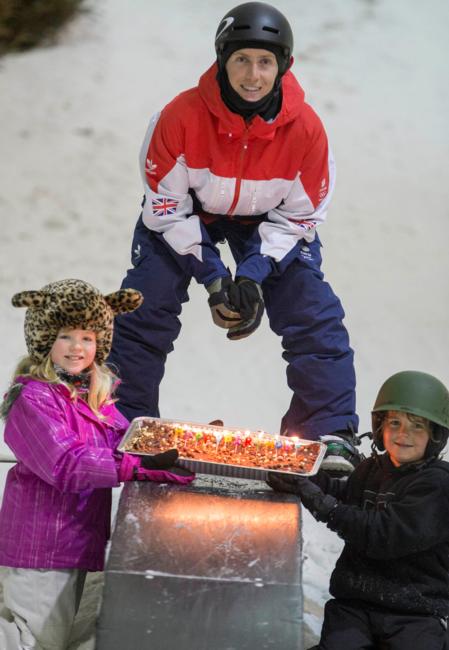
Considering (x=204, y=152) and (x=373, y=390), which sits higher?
(x=204, y=152)

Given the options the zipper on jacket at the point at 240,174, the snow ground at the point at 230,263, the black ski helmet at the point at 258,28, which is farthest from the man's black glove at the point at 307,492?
the snow ground at the point at 230,263

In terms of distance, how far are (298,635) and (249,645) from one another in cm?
14

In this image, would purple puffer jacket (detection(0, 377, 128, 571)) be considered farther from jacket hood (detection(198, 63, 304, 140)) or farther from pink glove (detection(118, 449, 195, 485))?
jacket hood (detection(198, 63, 304, 140))

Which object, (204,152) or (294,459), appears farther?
(204,152)

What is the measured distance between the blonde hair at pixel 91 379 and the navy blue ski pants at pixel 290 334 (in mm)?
585

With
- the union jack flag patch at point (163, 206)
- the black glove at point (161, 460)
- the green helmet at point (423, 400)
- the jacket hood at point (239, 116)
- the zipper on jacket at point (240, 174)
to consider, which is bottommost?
the black glove at point (161, 460)

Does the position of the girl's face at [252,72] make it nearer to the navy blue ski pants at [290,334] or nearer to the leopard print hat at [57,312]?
the navy blue ski pants at [290,334]

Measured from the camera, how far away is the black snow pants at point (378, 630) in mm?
4090

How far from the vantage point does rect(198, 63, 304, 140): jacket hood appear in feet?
15.5

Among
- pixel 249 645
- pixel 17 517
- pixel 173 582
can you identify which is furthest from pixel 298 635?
pixel 17 517

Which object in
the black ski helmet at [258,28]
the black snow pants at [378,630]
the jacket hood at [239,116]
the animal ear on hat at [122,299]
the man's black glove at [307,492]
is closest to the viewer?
the black snow pants at [378,630]

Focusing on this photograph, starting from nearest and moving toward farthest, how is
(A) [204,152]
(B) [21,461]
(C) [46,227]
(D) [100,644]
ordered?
(D) [100,644], (B) [21,461], (A) [204,152], (C) [46,227]

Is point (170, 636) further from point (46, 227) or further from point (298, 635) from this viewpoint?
point (46, 227)

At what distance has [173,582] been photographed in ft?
12.8
